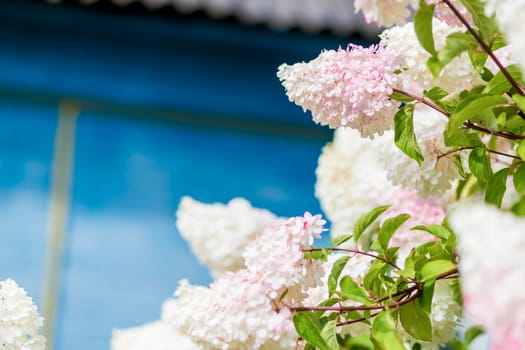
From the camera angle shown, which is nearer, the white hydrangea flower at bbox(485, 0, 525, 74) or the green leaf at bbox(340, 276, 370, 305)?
the white hydrangea flower at bbox(485, 0, 525, 74)

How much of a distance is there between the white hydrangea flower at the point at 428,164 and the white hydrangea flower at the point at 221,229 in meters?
0.33

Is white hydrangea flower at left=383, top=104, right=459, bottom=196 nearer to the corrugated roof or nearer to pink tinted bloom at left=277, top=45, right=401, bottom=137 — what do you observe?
pink tinted bloom at left=277, top=45, right=401, bottom=137

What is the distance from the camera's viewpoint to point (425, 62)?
96 cm

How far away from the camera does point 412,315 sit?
85cm

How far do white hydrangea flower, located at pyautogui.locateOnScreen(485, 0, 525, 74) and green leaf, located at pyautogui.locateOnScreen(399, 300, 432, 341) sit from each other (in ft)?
0.99

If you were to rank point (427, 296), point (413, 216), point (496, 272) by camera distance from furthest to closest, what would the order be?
point (413, 216), point (427, 296), point (496, 272)

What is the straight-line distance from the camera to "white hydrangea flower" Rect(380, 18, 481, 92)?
0.93 m

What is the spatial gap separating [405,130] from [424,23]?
148 millimetres

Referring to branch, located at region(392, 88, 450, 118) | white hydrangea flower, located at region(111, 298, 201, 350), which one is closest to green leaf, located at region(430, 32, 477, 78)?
branch, located at region(392, 88, 450, 118)

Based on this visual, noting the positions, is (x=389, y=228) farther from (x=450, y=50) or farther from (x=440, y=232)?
(x=450, y=50)

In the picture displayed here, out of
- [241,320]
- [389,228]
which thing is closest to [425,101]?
[389,228]

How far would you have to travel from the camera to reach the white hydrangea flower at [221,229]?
1.32 metres

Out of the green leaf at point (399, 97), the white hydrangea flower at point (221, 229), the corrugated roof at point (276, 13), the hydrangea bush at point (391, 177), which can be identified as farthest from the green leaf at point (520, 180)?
the corrugated roof at point (276, 13)

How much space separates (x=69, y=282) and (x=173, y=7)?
2.18 feet
